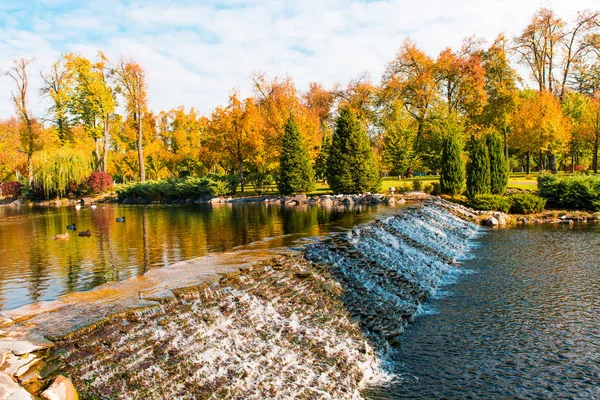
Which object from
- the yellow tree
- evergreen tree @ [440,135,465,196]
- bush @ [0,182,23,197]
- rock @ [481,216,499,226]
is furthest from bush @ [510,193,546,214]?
bush @ [0,182,23,197]

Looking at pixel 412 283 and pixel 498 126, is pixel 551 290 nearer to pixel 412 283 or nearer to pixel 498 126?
pixel 412 283

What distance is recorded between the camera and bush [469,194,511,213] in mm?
23250

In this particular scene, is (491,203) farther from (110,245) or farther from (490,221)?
(110,245)

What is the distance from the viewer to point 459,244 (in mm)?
16094

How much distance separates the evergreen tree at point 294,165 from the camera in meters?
33.7

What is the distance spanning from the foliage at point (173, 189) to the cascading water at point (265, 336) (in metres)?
27.6

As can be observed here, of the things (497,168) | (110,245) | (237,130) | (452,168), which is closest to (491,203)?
(497,168)

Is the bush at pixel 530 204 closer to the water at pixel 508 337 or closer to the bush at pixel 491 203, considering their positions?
the bush at pixel 491 203

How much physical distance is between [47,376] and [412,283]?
8.18 m

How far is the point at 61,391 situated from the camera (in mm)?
4324

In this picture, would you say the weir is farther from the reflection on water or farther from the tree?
the tree

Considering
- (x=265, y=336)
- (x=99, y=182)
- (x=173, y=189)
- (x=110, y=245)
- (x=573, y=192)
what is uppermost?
(x=99, y=182)

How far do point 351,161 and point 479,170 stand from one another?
9.01 meters

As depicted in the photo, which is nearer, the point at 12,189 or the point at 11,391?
the point at 11,391
